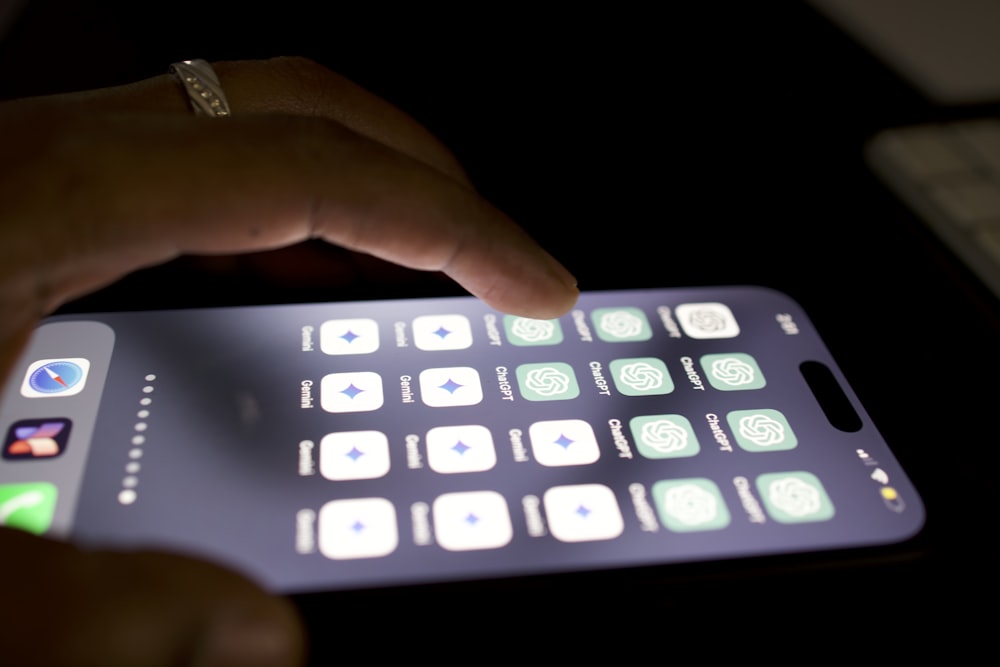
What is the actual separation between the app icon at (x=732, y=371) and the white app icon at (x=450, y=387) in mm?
140

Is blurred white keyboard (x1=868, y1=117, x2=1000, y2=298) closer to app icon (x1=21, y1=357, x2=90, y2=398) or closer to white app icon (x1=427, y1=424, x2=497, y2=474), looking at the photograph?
white app icon (x1=427, y1=424, x2=497, y2=474)

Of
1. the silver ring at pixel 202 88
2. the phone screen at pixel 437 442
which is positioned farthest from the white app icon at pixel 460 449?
the silver ring at pixel 202 88

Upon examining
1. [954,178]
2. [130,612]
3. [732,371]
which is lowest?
[130,612]

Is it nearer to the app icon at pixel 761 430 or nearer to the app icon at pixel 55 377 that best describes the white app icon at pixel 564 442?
the app icon at pixel 761 430

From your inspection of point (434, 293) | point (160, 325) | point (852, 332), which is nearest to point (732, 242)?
point (852, 332)

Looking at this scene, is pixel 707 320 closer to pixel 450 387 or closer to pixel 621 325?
pixel 621 325

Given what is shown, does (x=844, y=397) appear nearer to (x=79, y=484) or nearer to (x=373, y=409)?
(x=373, y=409)

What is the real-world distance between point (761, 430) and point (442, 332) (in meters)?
0.19

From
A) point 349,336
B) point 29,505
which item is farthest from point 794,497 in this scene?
point 29,505

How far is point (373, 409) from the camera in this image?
0.45 metres

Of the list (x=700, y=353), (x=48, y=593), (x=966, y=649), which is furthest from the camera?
(x=700, y=353)

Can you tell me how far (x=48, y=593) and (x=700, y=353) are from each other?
0.36m

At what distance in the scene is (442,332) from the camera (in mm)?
497

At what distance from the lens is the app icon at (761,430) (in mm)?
456
